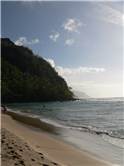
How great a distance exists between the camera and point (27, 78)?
16012cm

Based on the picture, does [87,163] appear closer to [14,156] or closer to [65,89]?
[14,156]

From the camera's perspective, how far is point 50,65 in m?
180

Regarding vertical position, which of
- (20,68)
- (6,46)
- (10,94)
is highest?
(6,46)

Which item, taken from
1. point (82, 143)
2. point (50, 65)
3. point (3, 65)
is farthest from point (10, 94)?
point (82, 143)

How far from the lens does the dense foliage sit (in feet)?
493

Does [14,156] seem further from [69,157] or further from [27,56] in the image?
[27,56]

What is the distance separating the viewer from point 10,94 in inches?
5728

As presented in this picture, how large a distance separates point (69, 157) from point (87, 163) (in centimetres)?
127

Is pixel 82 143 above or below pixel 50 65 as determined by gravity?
below

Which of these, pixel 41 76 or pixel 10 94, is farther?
pixel 41 76

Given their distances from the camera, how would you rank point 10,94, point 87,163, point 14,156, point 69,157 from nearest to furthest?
point 14,156 < point 87,163 < point 69,157 < point 10,94

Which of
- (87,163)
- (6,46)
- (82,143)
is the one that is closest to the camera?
(87,163)

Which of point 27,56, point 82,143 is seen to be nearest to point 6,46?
point 27,56

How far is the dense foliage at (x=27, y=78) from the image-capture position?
493ft
